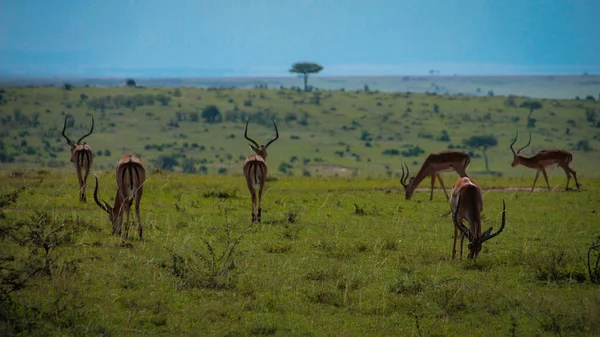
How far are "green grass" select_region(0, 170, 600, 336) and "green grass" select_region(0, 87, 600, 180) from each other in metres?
30.3

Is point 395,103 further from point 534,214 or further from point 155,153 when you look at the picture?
point 534,214

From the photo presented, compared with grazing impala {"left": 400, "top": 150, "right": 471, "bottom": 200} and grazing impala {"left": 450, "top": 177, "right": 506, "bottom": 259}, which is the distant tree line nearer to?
grazing impala {"left": 400, "top": 150, "right": 471, "bottom": 200}

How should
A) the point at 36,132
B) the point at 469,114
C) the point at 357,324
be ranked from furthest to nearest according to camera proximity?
the point at 469,114 → the point at 36,132 → the point at 357,324

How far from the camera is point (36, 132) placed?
59.1 meters

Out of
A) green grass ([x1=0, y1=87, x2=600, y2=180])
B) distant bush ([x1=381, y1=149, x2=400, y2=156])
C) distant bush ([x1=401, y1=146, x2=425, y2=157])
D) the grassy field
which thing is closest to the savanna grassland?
green grass ([x1=0, y1=87, x2=600, y2=180])

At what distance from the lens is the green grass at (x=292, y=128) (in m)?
53.3

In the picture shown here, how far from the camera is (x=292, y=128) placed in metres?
69.9

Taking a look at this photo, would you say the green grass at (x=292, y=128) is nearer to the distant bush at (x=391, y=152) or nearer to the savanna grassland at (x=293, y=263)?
the distant bush at (x=391, y=152)

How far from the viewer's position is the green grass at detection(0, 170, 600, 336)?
811cm

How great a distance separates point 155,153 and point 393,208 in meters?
39.0

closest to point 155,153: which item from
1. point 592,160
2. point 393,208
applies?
point 592,160

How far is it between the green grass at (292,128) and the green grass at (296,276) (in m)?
30.3

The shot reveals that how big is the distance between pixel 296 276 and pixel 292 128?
5991 centimetres

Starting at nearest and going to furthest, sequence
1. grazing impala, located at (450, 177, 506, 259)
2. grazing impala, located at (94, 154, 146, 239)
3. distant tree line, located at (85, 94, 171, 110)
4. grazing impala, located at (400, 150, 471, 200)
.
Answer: grazing impala, located at (450, 177, 506, 259), grazing impala, located at (94, 154, 146, 239), grazing impala, located at (400, 150, 471, 200), distant tree line, located at (85, 94, 171, 110)
